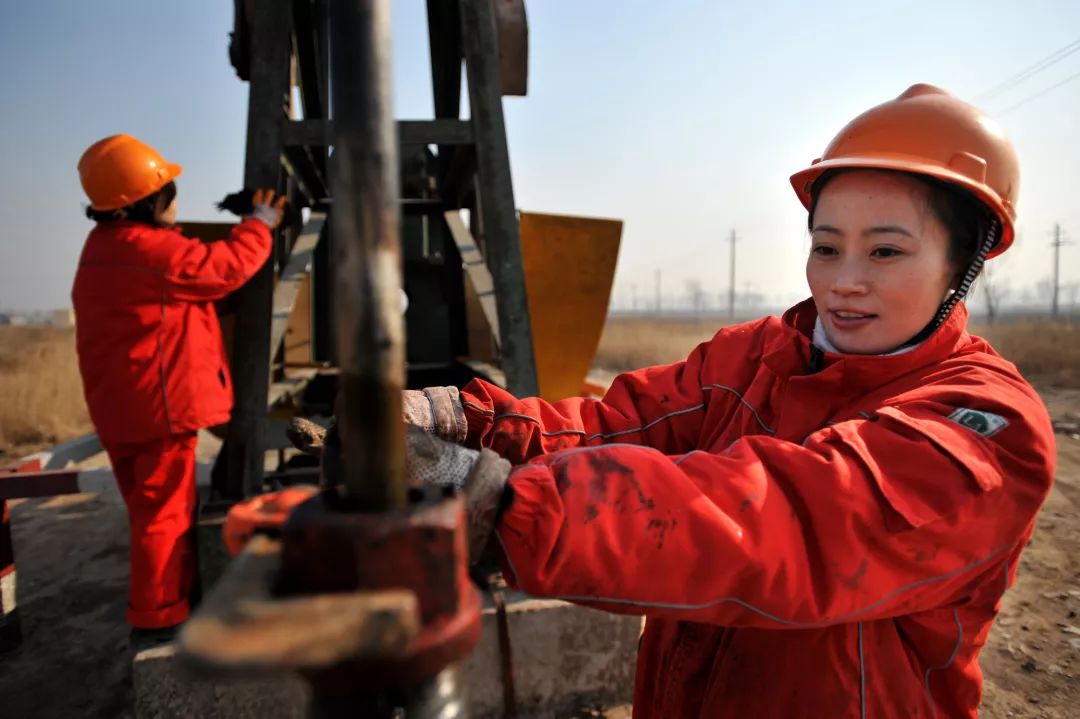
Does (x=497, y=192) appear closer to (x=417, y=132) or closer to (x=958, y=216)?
(x=417, y=132)

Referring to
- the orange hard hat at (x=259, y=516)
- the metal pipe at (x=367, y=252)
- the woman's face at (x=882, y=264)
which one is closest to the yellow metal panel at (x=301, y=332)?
the woman's face at (x=882, y=264)

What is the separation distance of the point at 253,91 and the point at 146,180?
0.72 m

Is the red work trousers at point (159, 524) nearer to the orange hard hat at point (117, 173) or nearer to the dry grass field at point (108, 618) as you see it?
the dry grass field at point (108, 618)

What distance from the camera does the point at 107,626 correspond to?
3672 millimetres

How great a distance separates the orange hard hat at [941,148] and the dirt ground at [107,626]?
7.91 feet

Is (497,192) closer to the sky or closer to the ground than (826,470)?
closer to the sky

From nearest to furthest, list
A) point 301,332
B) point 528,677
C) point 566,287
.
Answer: point 528,677
point 566,287
point 301,332

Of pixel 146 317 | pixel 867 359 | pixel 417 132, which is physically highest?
pixel 417 132

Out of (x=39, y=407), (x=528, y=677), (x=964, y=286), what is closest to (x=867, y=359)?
(x=964, y=286)

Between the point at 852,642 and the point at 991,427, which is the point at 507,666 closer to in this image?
the point at 852,642

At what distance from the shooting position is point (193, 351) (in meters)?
3.16

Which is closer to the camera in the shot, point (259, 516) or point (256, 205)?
point (259, 516)

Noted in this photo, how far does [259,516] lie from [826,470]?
0.74 m

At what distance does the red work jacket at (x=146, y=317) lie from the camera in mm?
3053
